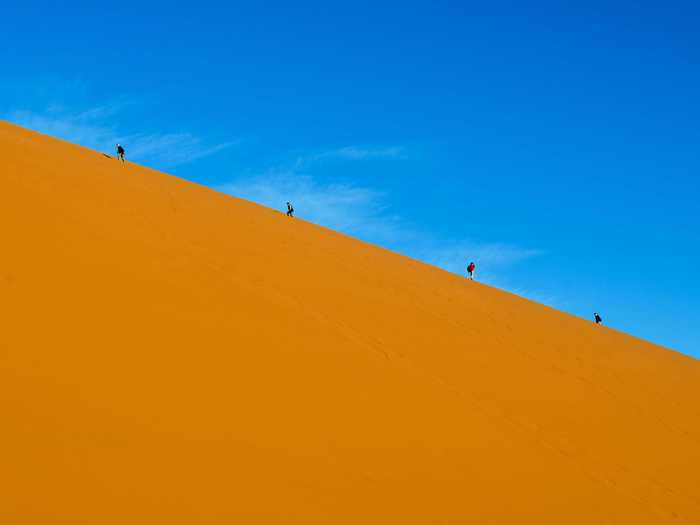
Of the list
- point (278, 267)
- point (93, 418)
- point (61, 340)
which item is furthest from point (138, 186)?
point (93, 418)

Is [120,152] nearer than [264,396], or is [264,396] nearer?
[264,396]

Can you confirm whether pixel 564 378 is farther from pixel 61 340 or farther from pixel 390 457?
pixel 61 340

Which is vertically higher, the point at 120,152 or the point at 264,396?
the point at 120,152

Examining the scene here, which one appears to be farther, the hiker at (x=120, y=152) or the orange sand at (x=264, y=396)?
the hiker at (x=120, y=152)

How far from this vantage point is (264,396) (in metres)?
7.02

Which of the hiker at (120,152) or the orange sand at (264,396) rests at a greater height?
the hiker at (120,152)

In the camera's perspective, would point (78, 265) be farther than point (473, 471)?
Yes

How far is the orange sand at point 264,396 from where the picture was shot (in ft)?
17.5

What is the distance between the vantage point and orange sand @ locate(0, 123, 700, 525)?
17.5 ft

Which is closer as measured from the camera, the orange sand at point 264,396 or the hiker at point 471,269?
the orange sand at point 264,396

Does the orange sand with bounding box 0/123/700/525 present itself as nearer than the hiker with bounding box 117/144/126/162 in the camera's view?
Yes

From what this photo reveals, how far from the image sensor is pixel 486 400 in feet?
30.5

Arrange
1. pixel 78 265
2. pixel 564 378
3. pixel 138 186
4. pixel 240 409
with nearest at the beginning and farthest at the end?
pixel 240 409 → pixel 78 265 → pixel 564 378 → pixel 138 186

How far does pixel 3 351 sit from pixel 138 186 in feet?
30.8
